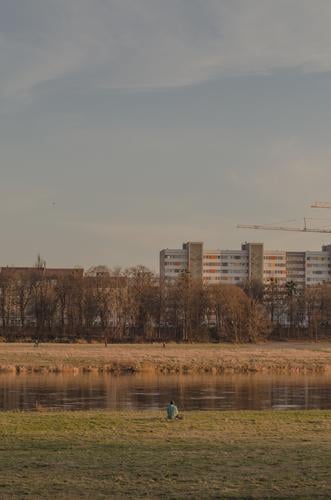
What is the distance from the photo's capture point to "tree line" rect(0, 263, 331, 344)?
13825 centimetres

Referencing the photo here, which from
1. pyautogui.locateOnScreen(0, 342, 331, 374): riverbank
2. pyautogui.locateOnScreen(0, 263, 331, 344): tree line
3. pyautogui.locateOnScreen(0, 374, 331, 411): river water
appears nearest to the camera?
pyautogui.locateOnScreen(0, 374, 331, 411): river water

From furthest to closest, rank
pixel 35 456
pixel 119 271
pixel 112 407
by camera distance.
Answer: pixel 119 271 → pixel 112 407 → pixel 35 456

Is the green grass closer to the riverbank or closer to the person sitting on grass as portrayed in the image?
the person sitting on grass

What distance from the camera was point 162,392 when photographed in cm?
5284

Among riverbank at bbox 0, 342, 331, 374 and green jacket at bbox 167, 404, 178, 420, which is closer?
green jacket at bbox 167, 404, 178, 420

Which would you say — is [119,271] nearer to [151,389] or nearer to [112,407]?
[151,389]

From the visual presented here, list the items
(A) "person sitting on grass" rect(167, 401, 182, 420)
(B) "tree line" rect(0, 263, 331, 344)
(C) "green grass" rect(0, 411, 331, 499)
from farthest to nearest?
(B) "tree line" rect(0, 263, 331, 344) < (A) "person sitting on grass" rect(167, 401, 182, 420) < (C) "green grass" rect(0, 411, 331, 499)

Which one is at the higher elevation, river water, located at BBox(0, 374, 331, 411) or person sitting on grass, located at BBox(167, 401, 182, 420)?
person sitting on grass, located at BBox(167, 401, 182, 420)

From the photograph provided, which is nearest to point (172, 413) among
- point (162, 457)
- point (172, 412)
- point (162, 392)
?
point (172, 412)

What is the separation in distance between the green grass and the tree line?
10125 cm

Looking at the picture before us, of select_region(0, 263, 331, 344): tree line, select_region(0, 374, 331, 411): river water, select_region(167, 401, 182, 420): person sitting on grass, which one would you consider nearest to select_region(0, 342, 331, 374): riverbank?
select_region(0, 374, 331, 411): river water

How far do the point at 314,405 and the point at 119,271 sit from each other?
12153cm

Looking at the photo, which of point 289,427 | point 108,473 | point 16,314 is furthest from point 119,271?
point 108,473

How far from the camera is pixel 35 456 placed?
22.3m
